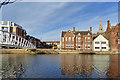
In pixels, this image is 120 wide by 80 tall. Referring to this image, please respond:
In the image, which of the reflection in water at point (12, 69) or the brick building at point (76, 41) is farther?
the brick building at point (76, 41)

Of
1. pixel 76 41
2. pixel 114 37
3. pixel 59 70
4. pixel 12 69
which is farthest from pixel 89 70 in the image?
pixel 76 41

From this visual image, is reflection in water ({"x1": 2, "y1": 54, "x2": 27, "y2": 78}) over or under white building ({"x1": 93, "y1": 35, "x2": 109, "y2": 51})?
under

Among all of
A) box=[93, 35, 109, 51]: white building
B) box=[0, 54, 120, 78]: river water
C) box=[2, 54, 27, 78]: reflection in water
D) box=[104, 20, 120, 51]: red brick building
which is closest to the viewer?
box=[2, 54, 27, 78]: reflection in water

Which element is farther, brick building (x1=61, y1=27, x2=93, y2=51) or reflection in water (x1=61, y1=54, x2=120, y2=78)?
brick building (x1=61, y1=27, x2=93, y2=51)

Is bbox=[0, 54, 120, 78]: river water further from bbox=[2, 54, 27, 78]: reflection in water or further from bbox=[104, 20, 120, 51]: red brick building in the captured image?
bbox=[104, 20, 120, 51]: red brick building

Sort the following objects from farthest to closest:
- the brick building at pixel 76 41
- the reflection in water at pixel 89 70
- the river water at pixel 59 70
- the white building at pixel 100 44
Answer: the brick building at pixel 76 41 < the white building at pixel 100 44 < the reflection in water at pixel 89 70 < the river water at pixel 59 70

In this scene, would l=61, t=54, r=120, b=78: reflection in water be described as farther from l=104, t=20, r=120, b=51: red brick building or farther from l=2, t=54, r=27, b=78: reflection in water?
l=104, t=20, r=120, b=51: red brick building

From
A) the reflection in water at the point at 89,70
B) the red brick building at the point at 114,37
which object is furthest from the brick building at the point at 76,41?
the reflection in water at the point at 89,70

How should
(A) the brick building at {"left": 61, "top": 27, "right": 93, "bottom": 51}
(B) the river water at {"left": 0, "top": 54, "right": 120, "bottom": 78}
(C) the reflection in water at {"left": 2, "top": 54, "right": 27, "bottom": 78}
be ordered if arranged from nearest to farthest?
(C) the reflection in water at {"left": 2, "top": 54, "right": 27, "bottom": 78}, (B) the river water at {"left": 0, "top": 54, "right": 120, "bottom": 78}, (A) the brick building at {"left": 61, "top": 27, "right": 93, "bottom": 51}

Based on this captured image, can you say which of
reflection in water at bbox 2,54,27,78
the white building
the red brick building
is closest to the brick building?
the white building

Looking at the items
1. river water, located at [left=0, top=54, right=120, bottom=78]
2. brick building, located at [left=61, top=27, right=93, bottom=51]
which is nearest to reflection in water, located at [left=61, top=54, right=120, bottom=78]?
river water, located at [left=0, top=54, right=120, bottom=78]

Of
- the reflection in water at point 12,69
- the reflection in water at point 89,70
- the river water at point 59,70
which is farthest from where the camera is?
the reflection in water at point 89,70

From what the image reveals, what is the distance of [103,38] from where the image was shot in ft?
228

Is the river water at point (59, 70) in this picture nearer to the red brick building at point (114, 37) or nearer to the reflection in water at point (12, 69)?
the reflection in water at point (12, 69)
